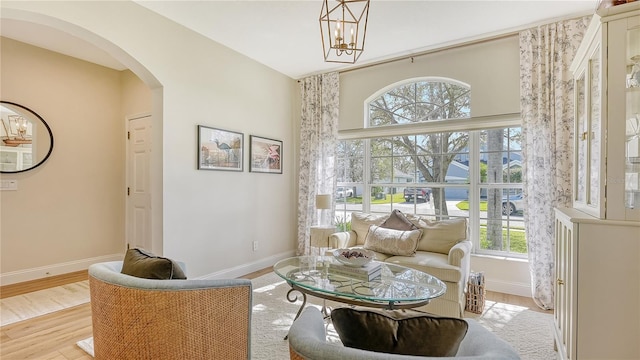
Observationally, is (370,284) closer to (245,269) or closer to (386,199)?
(386,199)

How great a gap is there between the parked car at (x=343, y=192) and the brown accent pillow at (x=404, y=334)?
12.0 ft

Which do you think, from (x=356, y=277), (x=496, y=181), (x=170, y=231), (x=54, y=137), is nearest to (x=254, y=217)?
(x=170, y=231)

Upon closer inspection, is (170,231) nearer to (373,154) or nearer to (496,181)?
(373,154)

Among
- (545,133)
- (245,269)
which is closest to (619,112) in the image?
(545,133)

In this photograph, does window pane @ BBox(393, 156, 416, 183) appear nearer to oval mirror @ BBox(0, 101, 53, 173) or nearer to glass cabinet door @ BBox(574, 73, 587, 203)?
glass cabinet door @ BBox(574, 73, 587, 203)

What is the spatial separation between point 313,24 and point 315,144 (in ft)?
5.82

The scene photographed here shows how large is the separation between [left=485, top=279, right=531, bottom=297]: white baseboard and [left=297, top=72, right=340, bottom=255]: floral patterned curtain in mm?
2286

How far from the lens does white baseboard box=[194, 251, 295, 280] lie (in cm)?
363

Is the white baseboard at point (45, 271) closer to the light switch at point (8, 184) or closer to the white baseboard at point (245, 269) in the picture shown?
the light switch at point (8, 184)

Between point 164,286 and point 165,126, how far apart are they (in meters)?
2.24

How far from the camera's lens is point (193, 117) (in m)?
3.38

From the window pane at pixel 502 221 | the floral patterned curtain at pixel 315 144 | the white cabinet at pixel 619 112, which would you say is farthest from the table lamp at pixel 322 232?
the white cabinet at pixel 619 112

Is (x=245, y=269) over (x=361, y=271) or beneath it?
beneath

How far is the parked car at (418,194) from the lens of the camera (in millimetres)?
3943
